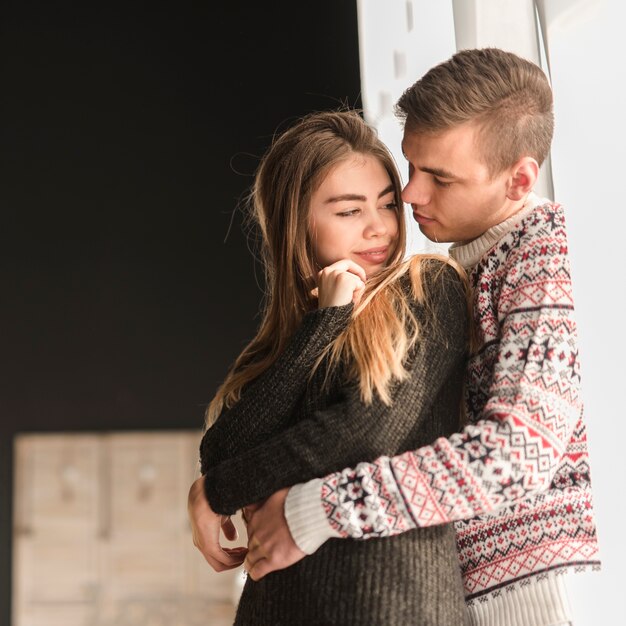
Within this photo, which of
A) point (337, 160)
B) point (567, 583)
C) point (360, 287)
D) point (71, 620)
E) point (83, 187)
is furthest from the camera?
point (83, 187)

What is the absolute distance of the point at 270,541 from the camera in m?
1.25

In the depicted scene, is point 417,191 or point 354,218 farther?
point 354,218

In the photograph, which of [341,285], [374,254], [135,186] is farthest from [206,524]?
[135,186]

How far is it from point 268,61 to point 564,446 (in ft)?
10.4

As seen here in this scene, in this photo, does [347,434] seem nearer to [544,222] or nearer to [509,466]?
[509,466]

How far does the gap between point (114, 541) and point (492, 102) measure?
298 centimetres

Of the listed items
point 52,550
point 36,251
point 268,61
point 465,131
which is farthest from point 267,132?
point 465,131

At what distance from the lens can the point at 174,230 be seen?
4.05 m

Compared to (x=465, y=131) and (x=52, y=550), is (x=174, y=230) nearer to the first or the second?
(x=52, y=550)

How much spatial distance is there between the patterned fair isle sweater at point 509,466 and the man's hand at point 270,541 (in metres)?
0.02

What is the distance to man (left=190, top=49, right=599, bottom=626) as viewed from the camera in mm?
1182

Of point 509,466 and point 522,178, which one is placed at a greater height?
point 522,178

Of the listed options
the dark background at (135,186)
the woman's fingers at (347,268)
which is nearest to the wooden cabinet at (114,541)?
the dark background at (135,186)

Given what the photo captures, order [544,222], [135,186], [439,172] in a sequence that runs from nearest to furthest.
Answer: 1. [544,222]
2. [439,172]
3. [135,186]
